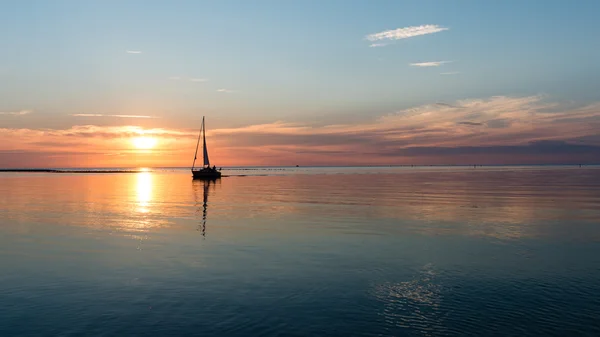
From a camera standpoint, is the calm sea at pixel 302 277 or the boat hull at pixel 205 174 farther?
the boat hull at pixel 205 174

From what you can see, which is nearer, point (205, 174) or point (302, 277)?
point (302, 277)

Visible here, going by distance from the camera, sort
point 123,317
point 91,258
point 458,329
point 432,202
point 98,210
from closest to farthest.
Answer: point 458,329 < point 123,317 < point 91,258 < point 98,210 < point 432,202

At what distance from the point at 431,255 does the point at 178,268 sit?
42.8ft

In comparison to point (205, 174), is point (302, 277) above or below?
below

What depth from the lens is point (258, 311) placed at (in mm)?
15164

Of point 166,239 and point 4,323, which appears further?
point 166,239

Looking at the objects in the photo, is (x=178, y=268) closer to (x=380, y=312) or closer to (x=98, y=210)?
(x=380, y=312)

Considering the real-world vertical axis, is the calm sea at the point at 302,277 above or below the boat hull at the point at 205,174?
below

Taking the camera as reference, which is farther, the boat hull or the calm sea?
the boat hull

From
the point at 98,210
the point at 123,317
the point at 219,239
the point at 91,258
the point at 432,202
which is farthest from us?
the point at 432,202

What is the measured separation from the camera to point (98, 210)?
49.4 metres

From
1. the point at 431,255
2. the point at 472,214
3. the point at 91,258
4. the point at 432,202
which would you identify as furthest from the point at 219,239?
the point at 432,202

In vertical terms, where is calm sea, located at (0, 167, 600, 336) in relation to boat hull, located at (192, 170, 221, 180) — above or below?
below

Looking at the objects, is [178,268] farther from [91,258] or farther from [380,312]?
[380,312]
